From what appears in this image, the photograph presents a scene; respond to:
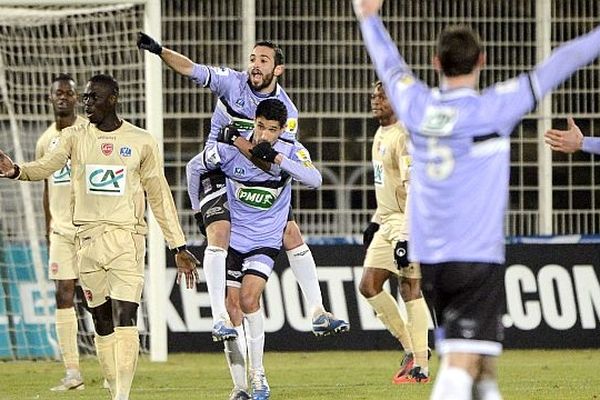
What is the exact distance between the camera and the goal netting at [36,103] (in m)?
15.7

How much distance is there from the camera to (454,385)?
630 cm

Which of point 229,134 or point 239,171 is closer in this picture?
point 229,134

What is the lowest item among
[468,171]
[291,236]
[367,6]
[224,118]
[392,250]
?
[392,250]

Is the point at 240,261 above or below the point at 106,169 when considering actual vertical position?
below

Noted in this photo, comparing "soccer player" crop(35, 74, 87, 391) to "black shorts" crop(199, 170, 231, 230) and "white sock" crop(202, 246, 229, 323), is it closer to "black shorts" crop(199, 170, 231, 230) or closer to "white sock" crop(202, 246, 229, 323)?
"black shorts" crop(199, 170, 231, 230)

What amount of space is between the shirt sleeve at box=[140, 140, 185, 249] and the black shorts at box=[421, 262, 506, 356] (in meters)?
3.65

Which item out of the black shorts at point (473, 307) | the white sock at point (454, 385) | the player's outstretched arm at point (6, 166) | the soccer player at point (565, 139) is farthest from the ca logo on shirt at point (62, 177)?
the white sock at point (454, 385)

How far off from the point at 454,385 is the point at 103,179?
13.0ft

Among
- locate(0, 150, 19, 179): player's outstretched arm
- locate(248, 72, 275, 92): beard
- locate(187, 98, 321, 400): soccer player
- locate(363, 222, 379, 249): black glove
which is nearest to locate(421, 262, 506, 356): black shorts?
locate(0, 150, 19, 179): player's outstretched arm

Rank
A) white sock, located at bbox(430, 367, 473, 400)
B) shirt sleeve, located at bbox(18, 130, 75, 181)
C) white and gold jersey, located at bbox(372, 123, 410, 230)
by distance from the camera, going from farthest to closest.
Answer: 1. white and gold jersey, located at bbox(372, 123, 410, 230)
2. shirt sleeve, located at bbox(18, 130, 75, 181)
3. white sock, located at bbox(430, 367, 473, 400)

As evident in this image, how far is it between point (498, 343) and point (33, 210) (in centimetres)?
1002

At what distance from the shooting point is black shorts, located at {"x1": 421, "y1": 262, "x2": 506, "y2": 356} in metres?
6.46

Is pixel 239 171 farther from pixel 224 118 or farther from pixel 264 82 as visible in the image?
pixel 264 82

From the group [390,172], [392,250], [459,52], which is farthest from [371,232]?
[459,52]
